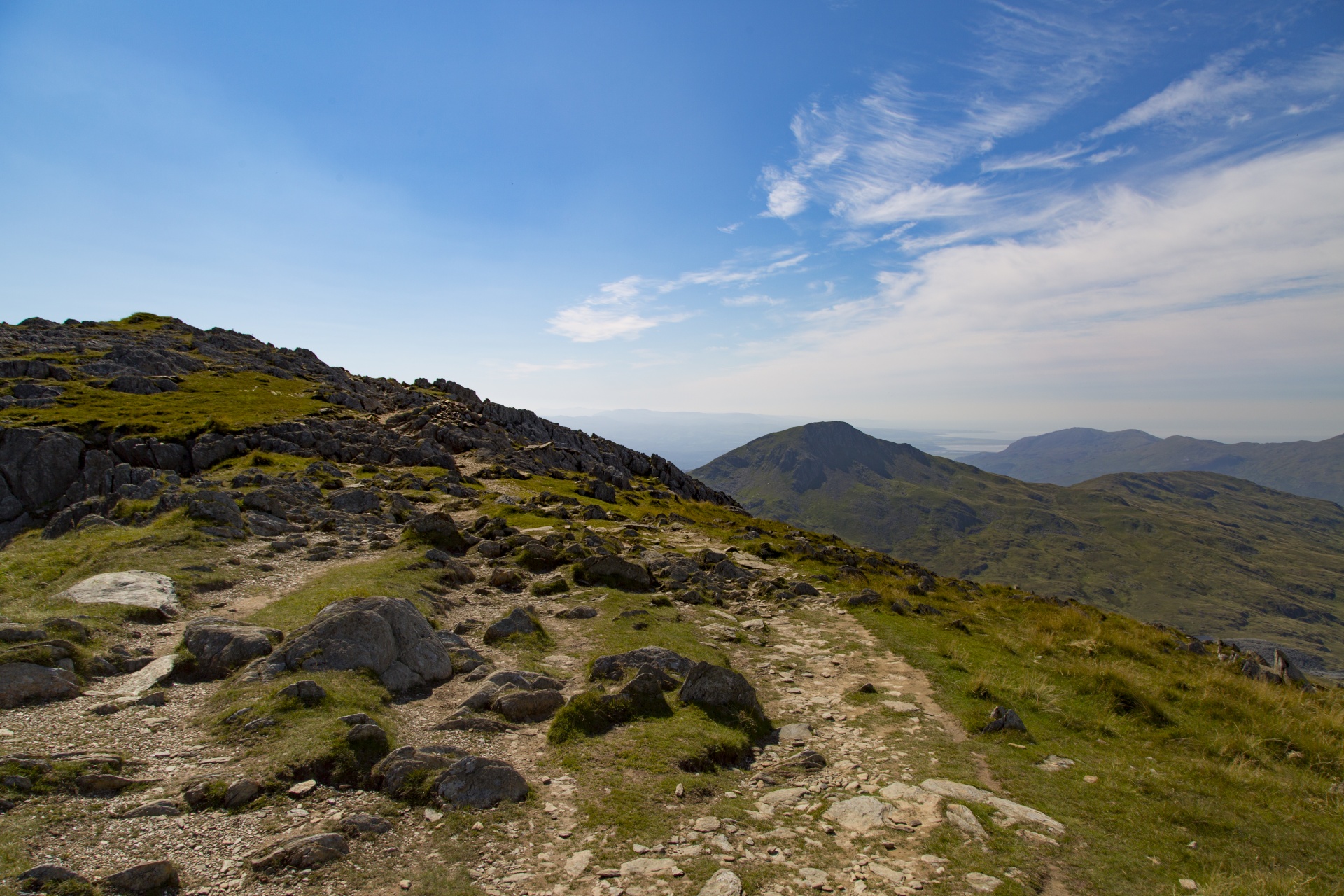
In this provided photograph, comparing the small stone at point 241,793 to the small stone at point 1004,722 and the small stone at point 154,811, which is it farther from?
the small stone at point 1004,722

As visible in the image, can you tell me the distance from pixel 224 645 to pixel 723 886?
49.9 ft

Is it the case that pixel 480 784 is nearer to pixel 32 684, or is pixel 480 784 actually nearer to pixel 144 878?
pixel 144 878

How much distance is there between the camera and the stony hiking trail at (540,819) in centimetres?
893

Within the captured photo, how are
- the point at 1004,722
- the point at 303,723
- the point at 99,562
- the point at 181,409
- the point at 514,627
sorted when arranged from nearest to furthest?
the point at 303,723 → the point at 1004,722 → the point at 514,627 → the point at 99,562 → the point at 181,409

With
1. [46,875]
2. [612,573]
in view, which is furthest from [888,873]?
[612,573]

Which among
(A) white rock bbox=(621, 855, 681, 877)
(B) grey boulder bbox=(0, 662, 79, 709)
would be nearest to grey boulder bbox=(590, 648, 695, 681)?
(A) white rock bbox=(621, 855, 681, 877)

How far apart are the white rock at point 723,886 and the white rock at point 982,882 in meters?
3.86

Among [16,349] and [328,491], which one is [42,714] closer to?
[328,491]

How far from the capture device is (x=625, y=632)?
22.7 metres

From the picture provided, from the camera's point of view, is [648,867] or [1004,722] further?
[1004,722]

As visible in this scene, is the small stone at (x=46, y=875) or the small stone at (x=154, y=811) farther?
the small stone at (x=154, y=811)

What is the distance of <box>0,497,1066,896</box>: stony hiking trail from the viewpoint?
8.93 meters

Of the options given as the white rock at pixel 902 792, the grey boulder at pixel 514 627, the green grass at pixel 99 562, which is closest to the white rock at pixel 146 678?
the green grass at pixel 99 562

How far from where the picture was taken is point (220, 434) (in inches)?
2213
